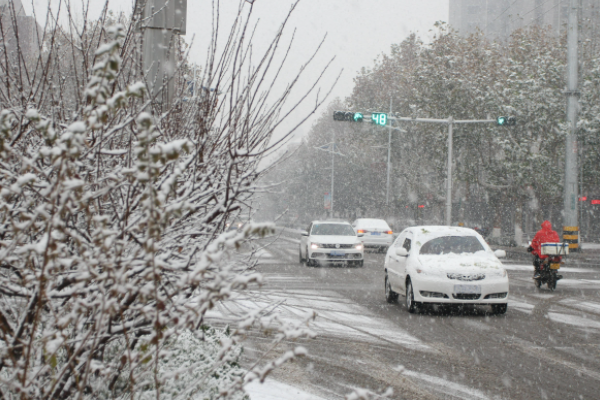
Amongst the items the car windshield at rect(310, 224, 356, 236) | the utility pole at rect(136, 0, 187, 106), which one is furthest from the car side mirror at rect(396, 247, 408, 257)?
the car windshield at rect(310, 224, 356, 236)

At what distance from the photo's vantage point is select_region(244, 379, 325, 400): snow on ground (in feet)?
18.7

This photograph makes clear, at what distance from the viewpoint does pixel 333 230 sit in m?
23.8

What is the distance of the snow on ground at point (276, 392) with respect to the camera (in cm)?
570

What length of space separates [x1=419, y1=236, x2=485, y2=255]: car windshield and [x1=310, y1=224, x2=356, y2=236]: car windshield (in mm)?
11389

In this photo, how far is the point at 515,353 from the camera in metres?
8.02

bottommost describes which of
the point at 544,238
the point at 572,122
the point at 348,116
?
the point at 544,238

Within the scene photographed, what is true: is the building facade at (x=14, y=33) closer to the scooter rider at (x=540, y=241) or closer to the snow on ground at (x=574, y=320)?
the snow on ground at (x=574, y=320)

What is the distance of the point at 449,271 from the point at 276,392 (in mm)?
5889

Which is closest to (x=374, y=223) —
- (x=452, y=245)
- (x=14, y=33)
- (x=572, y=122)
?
(x=572, y=122)

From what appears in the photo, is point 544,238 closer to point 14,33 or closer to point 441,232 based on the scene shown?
point 441,232

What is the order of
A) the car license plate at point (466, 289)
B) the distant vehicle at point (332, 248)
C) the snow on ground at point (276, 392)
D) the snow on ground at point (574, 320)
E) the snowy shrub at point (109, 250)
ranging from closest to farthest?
the snowy shrub at point (109, 250)
the snow on ground at point (276, 392)
the snow on ground at point (574, 320)
the car license plate at point (466, 289)
the distant vehicle at point (332, 248)

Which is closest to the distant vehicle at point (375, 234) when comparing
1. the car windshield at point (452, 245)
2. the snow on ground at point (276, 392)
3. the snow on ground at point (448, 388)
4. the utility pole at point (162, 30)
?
the car windshield at point (452, 245)

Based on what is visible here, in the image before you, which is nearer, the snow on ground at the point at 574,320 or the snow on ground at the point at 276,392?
the snow on ground at the point at 276,392

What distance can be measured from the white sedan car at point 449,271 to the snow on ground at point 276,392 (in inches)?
210
